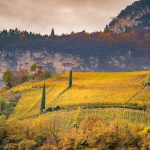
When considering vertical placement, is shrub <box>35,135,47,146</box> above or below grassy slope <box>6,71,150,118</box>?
below

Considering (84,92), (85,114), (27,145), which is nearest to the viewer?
(27,145)

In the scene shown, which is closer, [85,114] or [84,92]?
[85,114]

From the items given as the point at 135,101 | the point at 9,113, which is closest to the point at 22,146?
the point at 135,101

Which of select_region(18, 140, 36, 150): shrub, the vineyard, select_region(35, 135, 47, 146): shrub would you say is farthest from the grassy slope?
select_region(18, 140, 36, 150): shrub

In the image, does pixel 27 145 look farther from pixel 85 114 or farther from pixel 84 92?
pixel 84 92

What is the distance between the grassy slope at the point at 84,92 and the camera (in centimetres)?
13825

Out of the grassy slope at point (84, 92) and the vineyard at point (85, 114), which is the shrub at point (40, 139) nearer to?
the vineyard at point (85, 114)

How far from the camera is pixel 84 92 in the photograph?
148 m

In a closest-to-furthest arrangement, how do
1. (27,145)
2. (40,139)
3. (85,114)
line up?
(27,145) → (40,139) → (85,114)

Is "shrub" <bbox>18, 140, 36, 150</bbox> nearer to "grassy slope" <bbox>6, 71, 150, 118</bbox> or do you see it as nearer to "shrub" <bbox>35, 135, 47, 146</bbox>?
"shrub" <bbox>35, 135, 47, 146</bbox>

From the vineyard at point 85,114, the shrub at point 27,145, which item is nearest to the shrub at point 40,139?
the vineyard at point 85,114

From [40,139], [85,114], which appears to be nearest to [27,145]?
[40,139]

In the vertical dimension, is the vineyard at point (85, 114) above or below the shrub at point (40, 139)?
above

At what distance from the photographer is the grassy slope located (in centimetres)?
13825
